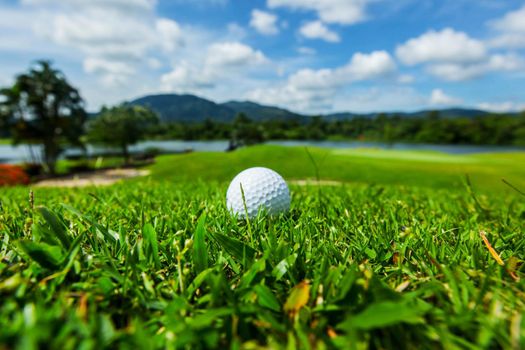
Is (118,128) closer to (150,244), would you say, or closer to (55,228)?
(55,228)

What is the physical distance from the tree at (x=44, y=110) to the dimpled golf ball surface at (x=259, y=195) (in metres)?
28.3

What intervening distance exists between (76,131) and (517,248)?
30458 mm

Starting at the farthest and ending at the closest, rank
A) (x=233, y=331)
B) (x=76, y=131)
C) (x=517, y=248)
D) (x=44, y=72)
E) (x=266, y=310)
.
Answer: (x=76, y=131) < (x=44, y=72) < (x=517, y=248) < (x=266, y=310) < (x=233, y=331)

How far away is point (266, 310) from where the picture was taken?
0.74 m

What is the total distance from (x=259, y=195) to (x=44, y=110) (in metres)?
29.2

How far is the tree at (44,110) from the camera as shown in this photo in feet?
73.7

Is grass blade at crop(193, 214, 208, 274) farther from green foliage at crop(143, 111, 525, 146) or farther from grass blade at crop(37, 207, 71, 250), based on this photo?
green foliage at crop(143, 111, 525, 146)

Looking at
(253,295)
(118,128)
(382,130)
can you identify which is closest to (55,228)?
(253,295)

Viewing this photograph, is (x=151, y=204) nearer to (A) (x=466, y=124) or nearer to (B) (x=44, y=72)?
(B) (x=44, y=72)

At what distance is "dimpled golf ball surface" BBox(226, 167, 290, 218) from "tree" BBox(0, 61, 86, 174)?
1112 inches

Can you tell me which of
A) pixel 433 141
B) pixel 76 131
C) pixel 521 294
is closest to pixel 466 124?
pixel 433 141

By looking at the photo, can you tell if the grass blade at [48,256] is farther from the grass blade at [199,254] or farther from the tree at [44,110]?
the tree at [44,110]

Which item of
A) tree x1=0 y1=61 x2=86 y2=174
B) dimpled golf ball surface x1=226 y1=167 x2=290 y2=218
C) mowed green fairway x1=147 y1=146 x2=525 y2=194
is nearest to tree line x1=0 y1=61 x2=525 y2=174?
tree x1=0 y1=61 x2=86 y2=174

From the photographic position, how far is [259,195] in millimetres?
1770
